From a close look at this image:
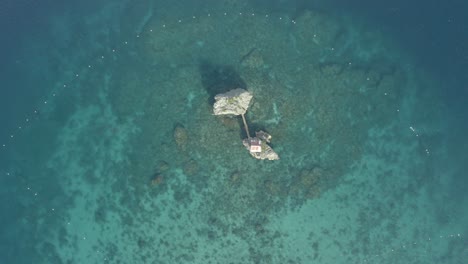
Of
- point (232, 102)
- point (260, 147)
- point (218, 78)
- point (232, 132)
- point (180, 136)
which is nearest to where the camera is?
point (232, 102)

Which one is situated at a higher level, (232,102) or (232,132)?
(232,102)

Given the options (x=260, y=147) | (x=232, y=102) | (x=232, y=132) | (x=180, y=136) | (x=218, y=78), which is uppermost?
(x=218, y=78)

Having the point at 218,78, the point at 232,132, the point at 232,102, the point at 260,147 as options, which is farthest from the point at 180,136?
the point at 260,147

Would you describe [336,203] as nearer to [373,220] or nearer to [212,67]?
[373,220]

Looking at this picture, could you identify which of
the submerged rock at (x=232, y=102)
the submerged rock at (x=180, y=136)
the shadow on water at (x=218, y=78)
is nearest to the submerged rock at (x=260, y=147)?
the submerged rock at (x=232, y=102)

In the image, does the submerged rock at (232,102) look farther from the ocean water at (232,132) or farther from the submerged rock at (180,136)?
the submerged rock at (180,136)

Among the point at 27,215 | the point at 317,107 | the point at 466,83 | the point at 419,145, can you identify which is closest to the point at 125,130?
the point at 27,215

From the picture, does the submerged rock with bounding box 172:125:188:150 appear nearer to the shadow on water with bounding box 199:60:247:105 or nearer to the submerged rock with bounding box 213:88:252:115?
the submerged rock with bounding box 213:88:252:115

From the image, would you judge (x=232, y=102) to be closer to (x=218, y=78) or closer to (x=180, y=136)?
(x=218, y=78)
